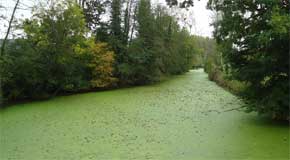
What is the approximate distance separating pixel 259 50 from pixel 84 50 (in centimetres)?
912

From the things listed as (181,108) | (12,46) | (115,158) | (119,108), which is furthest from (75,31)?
(115,158)

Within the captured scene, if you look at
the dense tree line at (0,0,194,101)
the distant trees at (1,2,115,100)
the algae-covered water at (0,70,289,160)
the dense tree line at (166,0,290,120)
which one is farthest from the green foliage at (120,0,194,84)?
the dense tree line at (166,0,290,120)

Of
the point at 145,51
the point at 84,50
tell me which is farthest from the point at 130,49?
the point at 84,50

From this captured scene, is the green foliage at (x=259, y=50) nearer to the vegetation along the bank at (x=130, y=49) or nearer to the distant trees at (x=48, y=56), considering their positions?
the vegetation along the bank at (x=130, y=49)

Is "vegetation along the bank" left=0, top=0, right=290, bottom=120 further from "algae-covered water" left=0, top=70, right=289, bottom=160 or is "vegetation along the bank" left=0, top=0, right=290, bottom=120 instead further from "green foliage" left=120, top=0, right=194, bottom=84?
"algae-covered water" left=0, top=70, right=289, bottom=160

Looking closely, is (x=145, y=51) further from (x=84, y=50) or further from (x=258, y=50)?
(x=258, y=50)

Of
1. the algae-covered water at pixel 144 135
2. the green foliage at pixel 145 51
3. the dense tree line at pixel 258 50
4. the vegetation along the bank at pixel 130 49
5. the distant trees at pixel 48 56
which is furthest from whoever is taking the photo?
the green foliage at pixel 145 51

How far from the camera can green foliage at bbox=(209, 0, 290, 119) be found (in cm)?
528

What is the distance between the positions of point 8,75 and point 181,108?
6632 mm

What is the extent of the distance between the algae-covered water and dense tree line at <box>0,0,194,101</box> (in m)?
3.32

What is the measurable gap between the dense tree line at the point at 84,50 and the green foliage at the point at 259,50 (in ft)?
26.3

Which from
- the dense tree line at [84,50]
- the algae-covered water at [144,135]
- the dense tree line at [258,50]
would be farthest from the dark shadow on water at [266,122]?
the dense tree line at [84,50]

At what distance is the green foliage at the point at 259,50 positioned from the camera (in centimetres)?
528

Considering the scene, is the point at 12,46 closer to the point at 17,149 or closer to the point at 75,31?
the point at 75,31
